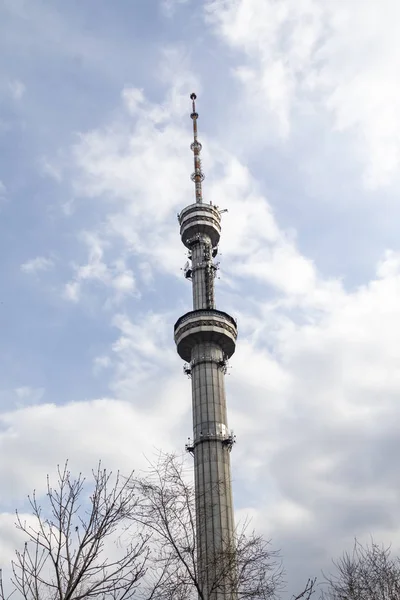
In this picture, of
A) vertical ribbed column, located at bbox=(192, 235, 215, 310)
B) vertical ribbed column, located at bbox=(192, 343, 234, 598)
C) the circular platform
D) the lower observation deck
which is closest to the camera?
vertical ribbed column, located at bbox=(192, 343, 234, 598)

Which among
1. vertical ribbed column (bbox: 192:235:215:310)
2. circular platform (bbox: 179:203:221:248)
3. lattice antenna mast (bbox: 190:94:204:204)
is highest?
lattice antenna mast (bbox: 190:94:204:204)

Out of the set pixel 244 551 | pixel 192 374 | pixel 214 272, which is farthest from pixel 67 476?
pixel 214 272

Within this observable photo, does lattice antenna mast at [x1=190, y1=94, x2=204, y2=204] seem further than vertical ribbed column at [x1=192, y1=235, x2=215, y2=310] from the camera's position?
Yes

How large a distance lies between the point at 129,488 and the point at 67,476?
2632 millimetres

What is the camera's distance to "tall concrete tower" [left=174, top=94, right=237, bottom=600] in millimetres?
61750

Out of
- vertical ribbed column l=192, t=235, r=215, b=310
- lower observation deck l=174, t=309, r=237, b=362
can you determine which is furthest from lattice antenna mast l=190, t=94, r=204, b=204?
lower observation deck l=174, t=309, r=237, b=362

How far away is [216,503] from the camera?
6144 cm

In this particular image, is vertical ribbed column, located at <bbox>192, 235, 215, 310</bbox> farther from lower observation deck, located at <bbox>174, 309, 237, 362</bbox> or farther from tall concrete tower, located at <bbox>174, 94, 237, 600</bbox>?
lower observation deck, located at <bbox>174, 309, 237, 362</bbox>

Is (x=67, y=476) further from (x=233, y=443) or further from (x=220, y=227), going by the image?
(x=220, y=227)

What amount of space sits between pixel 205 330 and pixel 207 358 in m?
3.09

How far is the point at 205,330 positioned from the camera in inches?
2795

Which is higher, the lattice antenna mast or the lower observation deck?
the lattice antenna mast

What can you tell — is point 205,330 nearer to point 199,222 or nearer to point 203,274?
point 203,274

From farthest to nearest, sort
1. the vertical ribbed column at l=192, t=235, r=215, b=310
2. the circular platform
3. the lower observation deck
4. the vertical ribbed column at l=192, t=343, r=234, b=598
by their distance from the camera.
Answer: the circular platform
the vertical ribbed column at l=192, t=235, r=215, b=310
the lower observation deck
the vertical ribbed column at l=192, t=343, r=234, b=598
